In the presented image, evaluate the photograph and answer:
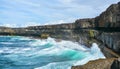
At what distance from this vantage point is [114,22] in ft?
105

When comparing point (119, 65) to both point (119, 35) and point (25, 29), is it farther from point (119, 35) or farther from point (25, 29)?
point (25, 29)

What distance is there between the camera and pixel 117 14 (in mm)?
31000

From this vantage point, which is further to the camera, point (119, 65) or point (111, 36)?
A: point (111, 36)

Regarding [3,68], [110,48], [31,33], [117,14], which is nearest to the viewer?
[3,68]

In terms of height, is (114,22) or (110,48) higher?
(114,22)

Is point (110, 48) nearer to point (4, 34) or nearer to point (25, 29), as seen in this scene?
point (25, 29)

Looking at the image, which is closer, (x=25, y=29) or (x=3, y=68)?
(x=3, y=68)

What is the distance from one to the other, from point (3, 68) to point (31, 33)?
93059mm

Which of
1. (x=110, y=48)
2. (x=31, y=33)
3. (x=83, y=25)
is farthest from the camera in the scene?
(x=31, y=33)

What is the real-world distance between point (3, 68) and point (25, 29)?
323 feet

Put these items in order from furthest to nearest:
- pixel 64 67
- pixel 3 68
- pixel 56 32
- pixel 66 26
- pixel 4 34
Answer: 1. pixel 4 34
2. pixel 56 32
3. pixel 66 26
4. pixel 3 68
5. pixel 64 67

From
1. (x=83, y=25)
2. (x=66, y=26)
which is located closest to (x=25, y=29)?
(x=66, y=26)

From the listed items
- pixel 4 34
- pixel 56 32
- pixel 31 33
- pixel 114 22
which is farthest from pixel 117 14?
pixel 4 34

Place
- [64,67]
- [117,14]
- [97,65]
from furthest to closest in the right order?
[117,14], [64,67], [97,65]
